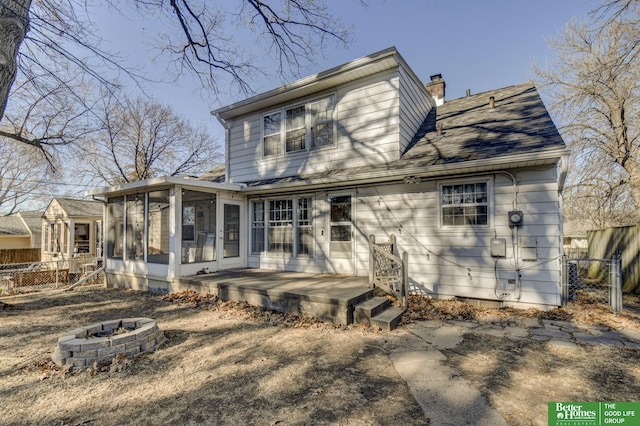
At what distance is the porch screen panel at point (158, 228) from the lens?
7660 millimetres

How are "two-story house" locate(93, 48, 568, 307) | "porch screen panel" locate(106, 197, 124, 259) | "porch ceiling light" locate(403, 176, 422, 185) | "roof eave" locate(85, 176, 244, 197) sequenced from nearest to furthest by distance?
1. "two-story house" locate(93, 48, 568, 307)
2. "porch ceiling light" locate(403, 176, 422, 185)
3. "roof eave" locate(85, 176, 244, 197)
4. "porch screen panel" locate(106, 197, 124, 259)

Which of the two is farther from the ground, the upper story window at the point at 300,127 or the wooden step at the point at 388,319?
the upper story window at the point at 300,127

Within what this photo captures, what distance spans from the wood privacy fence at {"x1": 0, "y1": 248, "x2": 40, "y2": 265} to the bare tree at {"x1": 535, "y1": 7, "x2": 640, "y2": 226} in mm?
28933

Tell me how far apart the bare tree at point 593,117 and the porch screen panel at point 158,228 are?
49.5 ft

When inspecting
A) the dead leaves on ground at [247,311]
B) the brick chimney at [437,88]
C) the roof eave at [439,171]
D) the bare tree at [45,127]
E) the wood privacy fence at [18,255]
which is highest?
the brick chimney at [437,88]

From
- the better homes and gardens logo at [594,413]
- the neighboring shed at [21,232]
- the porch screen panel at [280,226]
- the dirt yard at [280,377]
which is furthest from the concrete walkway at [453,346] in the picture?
the neighboring shed at [21,232]

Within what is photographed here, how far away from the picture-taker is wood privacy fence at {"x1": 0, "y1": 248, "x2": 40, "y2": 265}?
59.2 ft

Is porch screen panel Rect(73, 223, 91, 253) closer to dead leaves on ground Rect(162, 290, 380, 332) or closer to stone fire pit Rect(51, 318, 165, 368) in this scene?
dead leaves on ground Rect(162, 290, 380, 332)

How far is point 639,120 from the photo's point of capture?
11.2m

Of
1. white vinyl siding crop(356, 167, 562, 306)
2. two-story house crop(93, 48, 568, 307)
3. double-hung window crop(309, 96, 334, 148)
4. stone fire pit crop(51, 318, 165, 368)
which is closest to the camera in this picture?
stone fire pit crop(51, 318, 165, 368)

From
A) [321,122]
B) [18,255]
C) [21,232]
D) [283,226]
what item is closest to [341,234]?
[283,226]

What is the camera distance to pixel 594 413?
2660 mm

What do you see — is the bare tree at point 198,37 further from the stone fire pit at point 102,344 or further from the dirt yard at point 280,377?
the dirt yard at point 280,377

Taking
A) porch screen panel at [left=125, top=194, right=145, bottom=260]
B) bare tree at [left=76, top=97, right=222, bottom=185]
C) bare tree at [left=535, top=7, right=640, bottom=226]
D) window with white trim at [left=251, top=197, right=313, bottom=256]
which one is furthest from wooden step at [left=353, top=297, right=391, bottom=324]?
bare tree at [left=76, top=97, right=222, bottom=185]
